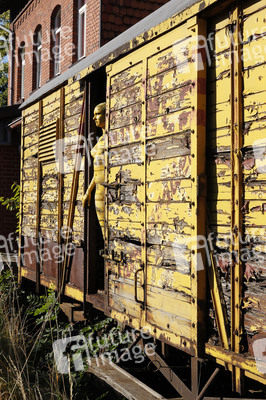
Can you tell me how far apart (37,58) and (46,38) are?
1.37 metres

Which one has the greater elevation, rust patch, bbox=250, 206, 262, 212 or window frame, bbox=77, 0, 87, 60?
window frame, bbox=77, 0, 87, 60

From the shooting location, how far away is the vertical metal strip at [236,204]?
289cm

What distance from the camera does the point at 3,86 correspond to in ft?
90.9

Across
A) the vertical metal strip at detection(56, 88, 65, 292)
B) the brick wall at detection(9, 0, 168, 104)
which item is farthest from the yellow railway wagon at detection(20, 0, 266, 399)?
the brick wall at detection(9, 0, 168, 104)

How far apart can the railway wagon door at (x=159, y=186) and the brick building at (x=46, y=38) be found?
3.76m

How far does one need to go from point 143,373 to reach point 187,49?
9.32 feet

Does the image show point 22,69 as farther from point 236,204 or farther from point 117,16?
point 236,204

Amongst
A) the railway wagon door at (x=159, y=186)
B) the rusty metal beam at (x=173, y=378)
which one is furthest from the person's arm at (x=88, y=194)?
the rusty metal beam at (x=173, y=378)

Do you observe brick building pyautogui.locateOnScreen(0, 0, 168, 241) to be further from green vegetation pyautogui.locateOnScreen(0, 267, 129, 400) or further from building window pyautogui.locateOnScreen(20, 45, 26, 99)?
green vegetation pyautogui.locateOnScreen(0, 267, 129, 400)

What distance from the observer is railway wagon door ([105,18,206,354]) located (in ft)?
10.6

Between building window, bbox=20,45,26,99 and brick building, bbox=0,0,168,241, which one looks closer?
brick building, bbox=0,0,168,241

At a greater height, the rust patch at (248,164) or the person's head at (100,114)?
the person's head at (100,114)

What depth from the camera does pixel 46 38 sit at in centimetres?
1309

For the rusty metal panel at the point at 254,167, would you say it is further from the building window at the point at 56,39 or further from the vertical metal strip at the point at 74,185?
the building window at the point at 56,39
